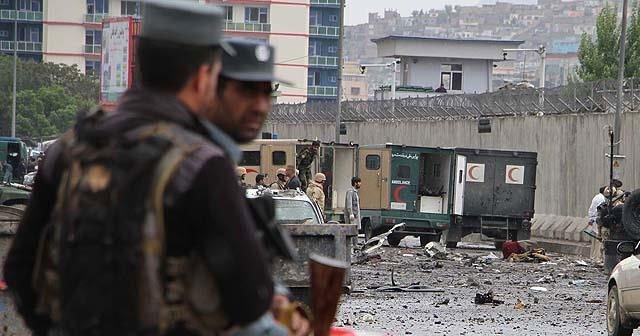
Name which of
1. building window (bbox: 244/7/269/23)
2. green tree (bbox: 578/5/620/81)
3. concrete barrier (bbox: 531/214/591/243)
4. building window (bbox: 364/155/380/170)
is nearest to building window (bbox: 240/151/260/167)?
building window (bbox: 364/155/380/170)

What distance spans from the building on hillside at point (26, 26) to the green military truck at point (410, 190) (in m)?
87.1

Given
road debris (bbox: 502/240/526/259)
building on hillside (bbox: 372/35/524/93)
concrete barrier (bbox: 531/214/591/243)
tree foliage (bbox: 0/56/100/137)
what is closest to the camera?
road debris (bbox: 502/240/526/259)

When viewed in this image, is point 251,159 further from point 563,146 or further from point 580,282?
point 580,282

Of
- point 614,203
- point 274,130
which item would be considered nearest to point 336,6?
point 274,130

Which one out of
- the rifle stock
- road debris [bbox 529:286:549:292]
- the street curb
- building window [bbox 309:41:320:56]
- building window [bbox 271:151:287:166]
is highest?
building window [bbox 309:41:320:56]

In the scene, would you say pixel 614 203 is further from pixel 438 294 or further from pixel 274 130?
pixel 274 130

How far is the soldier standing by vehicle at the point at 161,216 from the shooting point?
157 inches

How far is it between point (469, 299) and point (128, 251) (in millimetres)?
20067

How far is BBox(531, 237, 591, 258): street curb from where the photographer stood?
38156mm

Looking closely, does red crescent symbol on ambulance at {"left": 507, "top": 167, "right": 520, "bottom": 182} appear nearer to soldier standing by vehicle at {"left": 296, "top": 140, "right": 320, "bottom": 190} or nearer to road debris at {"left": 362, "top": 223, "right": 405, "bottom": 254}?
road debris at {"left": 362, "top": 223, "right": 405, "bottom": 254}

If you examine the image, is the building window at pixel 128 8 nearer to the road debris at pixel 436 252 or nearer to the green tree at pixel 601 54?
the green tree at pixel 601 54

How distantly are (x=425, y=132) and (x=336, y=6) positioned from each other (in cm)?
8467

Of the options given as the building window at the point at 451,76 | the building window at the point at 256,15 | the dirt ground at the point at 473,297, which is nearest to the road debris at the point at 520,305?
the dirt ground at the point at 473,297

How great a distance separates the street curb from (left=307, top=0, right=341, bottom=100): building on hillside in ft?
320
